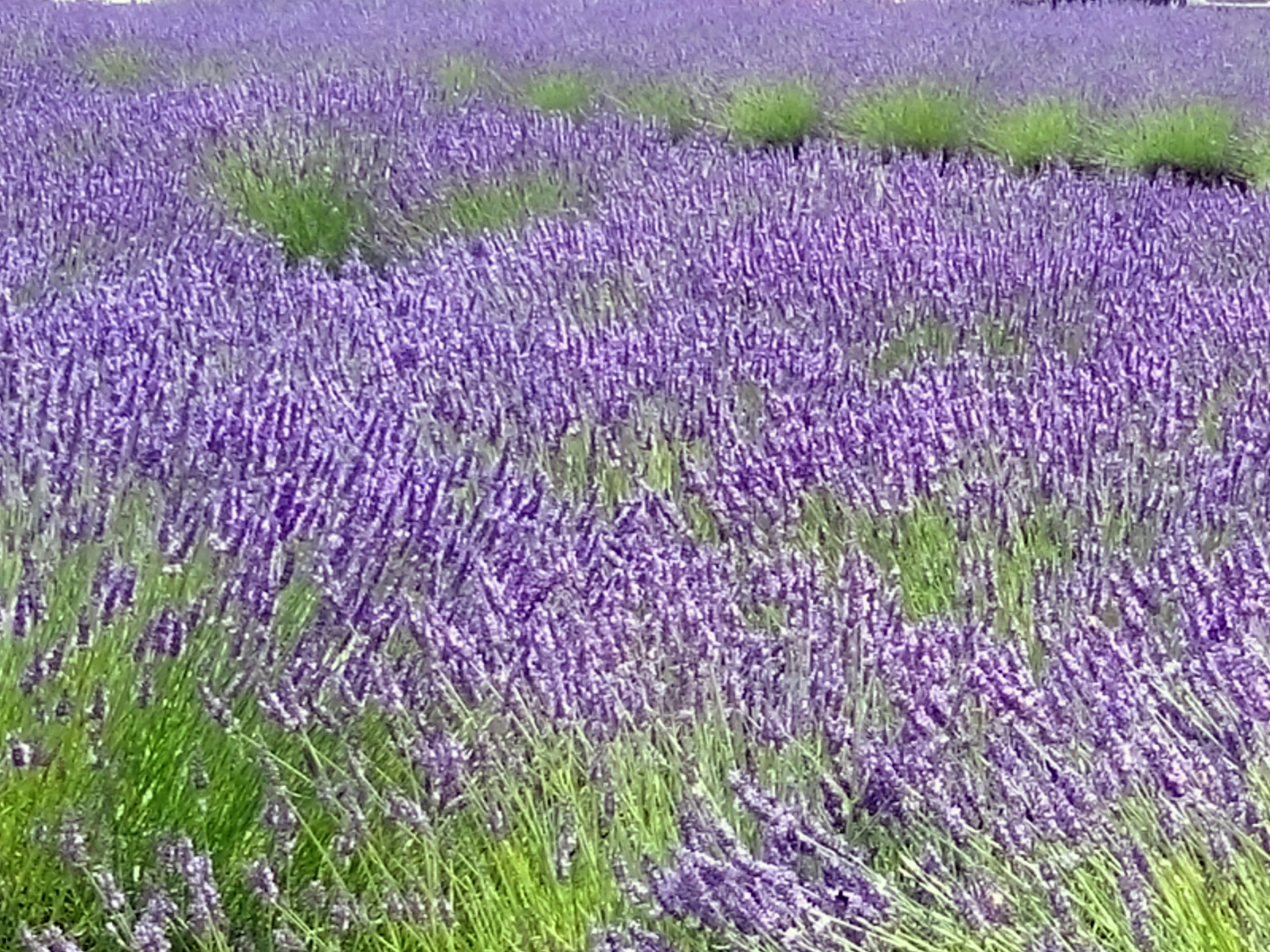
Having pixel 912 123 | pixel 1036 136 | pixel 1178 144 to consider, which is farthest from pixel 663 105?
pixel 1178 144

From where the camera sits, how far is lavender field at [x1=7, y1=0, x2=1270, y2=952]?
4.27 feet

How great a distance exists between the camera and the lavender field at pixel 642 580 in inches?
51.2

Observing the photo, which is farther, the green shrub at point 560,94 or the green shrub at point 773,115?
the green shrub at point 560,94

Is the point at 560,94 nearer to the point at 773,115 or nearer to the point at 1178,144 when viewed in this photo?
the point at 773,115

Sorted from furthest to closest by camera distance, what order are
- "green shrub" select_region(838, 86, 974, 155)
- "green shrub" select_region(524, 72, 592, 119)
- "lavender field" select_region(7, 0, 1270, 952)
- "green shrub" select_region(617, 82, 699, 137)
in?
"green shrub" select_region(524, 72, 592, 119), "green shrub" select_region(617, 82, 699, 137), "green shrub" select_region(838, 86, 974, 155), "lavender field" select_region(7, 0, 1270, 952)

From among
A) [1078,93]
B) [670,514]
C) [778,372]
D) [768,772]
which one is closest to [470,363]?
[778,372]

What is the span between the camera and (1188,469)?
2020 millimetres

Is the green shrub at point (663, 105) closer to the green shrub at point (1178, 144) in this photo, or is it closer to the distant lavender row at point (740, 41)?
the distant lavender row at point (740, 41)

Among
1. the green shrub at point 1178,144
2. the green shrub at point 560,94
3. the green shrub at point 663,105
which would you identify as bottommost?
the green shrub at point 560,94

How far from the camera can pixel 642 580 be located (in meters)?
1.71

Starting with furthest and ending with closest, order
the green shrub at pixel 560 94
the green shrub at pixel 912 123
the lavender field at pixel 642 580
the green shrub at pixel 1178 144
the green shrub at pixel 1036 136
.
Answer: the green shrub at pixel 560 94, the green shrub at pixel 912 123, the green shrub at pixel 1036 136, the green shrub at pixel 1178 144, the lavender field at pixel 642 580

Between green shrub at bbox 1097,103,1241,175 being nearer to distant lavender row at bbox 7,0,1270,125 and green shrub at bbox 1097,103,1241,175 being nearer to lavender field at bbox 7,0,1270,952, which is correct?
distant lavender row at bbox 7,0,1270,125

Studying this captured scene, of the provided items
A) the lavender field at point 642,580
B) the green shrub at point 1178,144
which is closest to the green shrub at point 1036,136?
the green shrub at point 1178,144

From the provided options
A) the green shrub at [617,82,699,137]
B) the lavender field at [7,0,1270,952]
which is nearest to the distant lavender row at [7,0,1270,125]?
the green shrub at [617,82,699,137]
